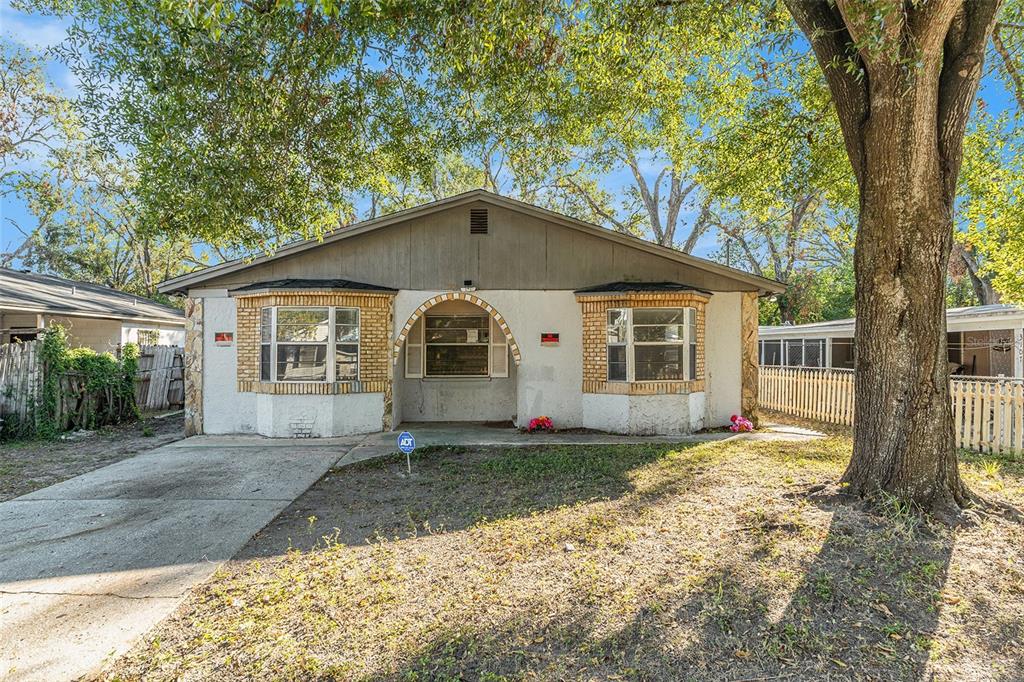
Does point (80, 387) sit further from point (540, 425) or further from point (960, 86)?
point (960, 86)

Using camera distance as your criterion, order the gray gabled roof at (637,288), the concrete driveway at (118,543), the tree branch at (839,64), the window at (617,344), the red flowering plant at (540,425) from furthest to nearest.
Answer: the red flowering plant at (540,425), the window at (617,344), the gray gabled roof at (637,288), the tree branch at (839,64), the concrete driveway at (118,543)

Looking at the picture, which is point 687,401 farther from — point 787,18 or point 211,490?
point 211,490

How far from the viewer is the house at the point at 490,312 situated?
9078 millimetres

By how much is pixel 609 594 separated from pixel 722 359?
7.50 metres

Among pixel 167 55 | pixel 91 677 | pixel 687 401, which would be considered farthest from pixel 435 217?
pixel 91 677

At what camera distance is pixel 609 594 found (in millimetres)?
3418

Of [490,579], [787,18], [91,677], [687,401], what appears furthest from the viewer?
[687,401]

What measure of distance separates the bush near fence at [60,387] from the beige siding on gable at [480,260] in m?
2.99

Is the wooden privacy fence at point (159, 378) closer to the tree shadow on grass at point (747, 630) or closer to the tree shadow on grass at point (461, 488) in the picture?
the tree shadow on grass at point (461, 488)

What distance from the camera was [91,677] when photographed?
8.63 feet

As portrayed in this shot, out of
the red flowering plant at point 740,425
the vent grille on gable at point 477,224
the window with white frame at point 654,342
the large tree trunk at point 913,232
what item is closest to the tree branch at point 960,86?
the large tree trunk at point 913,232

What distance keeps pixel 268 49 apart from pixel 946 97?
7.12 meters

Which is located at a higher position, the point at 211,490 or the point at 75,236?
the point at 75,236

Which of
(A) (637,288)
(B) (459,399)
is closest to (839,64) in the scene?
(A) (637,288)
